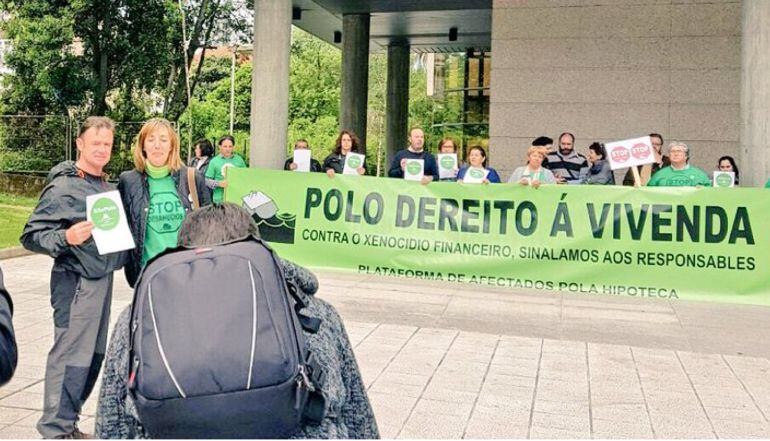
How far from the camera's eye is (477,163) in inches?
395

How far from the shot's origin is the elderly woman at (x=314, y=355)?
187cm

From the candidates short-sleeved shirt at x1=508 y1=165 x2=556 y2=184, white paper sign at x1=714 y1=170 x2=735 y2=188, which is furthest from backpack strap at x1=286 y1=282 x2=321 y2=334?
white paper sign at x1=714 y1=170 x2=735 y2=188

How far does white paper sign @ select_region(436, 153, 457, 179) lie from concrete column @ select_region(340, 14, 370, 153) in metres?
16.4

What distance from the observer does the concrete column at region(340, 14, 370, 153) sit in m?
25.4

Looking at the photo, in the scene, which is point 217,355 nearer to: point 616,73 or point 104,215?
point 104,215

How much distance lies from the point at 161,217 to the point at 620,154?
5.97 metres

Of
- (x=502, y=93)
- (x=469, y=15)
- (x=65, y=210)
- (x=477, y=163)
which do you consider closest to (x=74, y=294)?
(x=65, y=210)

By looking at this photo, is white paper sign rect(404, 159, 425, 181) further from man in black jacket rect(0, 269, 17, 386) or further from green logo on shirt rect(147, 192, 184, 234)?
man in black jacket rect(0, 269, 17, 386)

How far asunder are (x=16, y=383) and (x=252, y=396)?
440 centimetres

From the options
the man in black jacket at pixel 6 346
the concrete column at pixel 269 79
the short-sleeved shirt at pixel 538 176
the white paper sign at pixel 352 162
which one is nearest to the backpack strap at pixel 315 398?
the man in black jacket at pixel 6 346

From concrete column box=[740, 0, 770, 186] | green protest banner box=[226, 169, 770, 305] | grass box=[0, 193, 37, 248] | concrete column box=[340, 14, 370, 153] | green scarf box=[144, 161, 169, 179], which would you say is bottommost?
grass box=[0, 193, 37, 248]

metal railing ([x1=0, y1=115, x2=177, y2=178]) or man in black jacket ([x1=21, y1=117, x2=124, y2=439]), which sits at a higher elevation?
metal railing ([x1=0, y1=115, x2=177, y2=178])

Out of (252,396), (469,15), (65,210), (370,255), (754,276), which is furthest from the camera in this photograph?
(469,15)

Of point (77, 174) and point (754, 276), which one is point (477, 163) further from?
point (77, 174)
